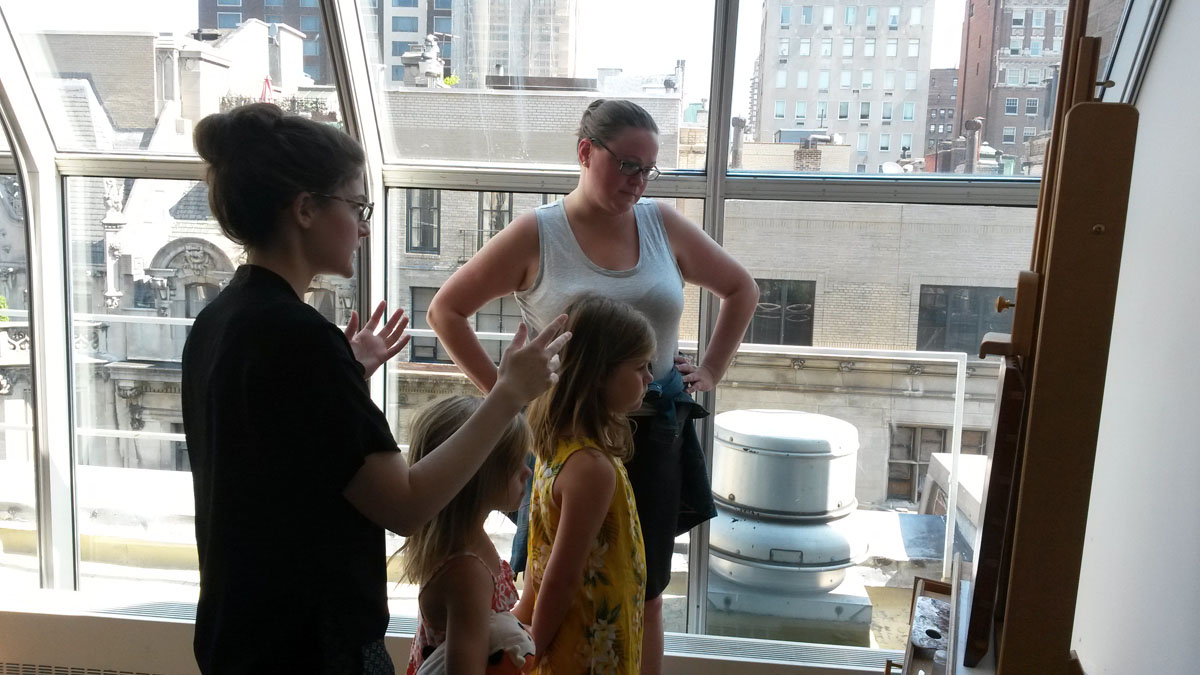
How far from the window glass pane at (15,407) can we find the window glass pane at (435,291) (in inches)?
49.9

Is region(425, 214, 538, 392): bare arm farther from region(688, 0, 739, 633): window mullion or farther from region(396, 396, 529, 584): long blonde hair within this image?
region(688, 0, 739, 633): window mullion

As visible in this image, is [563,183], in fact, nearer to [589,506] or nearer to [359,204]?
[589,506]

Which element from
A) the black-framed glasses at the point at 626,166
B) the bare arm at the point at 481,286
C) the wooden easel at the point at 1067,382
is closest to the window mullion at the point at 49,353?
the bare arm at the point at 481,286

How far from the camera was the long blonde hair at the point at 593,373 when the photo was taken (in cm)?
167

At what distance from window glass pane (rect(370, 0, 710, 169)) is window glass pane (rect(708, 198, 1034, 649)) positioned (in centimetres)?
41

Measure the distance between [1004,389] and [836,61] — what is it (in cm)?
148

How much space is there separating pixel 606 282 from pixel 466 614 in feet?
2.82

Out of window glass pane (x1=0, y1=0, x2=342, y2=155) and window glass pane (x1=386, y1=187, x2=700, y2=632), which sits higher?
window glass pane (x1=0, y1=0, x2=342, y2=155)

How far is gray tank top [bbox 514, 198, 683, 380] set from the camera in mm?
2000

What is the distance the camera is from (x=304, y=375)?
1073mm

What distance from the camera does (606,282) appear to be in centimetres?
199

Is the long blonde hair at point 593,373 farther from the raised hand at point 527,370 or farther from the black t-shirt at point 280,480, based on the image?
the black t-shirt at point 280,480

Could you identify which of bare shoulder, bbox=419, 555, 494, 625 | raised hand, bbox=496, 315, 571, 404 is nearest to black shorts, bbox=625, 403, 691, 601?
bare shoulder, bbox=419, 555, 494, 625

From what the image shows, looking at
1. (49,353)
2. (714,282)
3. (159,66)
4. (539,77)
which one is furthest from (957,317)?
(49,353)
